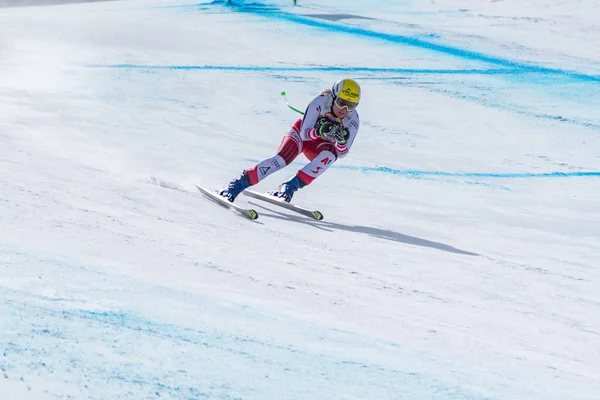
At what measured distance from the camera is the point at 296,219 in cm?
641

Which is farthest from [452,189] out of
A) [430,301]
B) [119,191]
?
[430,301]

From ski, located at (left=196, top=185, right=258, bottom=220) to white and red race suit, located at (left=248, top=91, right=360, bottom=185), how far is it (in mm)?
281

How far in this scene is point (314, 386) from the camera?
2652 millimetres

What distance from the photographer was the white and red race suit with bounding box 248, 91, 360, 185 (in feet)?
21.7

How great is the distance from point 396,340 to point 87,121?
22.7ft

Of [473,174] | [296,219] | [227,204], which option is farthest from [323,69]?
[227,204]

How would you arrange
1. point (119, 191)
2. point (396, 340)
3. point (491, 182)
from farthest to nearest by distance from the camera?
point (491, 182) → point (119, 191) → point (396, 340)

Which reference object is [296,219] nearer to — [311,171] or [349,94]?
[311,171]

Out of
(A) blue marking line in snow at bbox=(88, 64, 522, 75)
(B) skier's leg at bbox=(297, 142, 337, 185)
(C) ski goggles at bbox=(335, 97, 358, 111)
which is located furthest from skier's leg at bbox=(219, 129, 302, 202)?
(A) blue marking line in snow at bbox=(88, 64, 522, 75)

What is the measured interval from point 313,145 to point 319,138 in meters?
0.07

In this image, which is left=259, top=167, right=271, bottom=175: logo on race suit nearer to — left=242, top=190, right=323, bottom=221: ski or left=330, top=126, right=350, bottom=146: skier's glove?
left=242, top=190, right=323, bottom=221: ski

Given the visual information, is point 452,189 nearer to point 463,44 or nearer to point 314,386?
point 314,386

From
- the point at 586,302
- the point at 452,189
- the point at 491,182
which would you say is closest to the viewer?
the point at 586,302

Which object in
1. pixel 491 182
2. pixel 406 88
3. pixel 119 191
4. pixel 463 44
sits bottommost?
pixel 119 191
